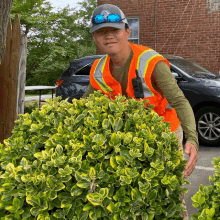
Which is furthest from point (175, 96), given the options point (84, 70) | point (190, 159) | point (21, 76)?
point (84, 70)

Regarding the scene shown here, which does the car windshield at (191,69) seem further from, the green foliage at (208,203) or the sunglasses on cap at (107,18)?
the green foliage at (208,203)

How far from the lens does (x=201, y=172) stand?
507cm

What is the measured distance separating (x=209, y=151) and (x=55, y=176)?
5.32m

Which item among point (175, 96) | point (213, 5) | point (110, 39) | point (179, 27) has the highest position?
point (213, 5)

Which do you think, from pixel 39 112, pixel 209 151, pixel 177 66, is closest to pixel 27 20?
pixel 177 66

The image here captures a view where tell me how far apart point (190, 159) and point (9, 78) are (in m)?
2.56

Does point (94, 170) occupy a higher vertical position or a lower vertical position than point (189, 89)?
lower

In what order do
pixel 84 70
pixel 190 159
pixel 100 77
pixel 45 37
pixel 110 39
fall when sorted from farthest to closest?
pixel 45 37
pixel 84 70
pixel 100 77
pixel 110 39
pixel 190 159

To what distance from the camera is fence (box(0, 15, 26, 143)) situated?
3631mm

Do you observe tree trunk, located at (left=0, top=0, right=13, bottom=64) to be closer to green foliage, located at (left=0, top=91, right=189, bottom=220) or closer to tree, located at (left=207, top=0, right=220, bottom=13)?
green foliage, located at (left=0, top=91, right=189, bottom=220)

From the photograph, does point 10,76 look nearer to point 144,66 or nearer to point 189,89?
point 144,66

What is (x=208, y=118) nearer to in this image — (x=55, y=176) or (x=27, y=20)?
(x=55, y=176)

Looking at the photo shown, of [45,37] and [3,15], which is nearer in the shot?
[3,15]

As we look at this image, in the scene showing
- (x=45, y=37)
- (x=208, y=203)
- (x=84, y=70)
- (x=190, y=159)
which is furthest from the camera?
(x=45, y=37)
